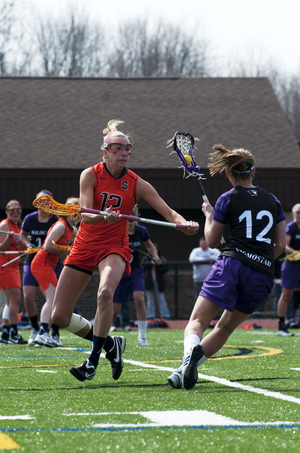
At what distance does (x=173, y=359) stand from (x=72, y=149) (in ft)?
54.3

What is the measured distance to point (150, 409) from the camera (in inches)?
176

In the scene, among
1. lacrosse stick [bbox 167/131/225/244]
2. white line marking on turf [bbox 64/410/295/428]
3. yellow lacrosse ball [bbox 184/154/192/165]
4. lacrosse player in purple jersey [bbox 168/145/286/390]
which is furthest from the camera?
yellow lacrosse ball [bbox 184/154/192/165]

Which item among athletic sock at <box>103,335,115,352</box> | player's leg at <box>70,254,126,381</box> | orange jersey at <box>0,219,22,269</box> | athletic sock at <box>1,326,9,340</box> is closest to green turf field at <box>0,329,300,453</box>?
player's leg at <box>70,254,126,381</box>

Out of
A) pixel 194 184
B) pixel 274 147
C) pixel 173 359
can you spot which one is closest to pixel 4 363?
pixel 173 359

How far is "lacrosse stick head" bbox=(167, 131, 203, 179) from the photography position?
6690mm

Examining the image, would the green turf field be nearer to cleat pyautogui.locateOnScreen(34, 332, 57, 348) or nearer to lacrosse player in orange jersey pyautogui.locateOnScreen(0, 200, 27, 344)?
cleat pyautogui.locateOnScreen(34, 332, 57, 348)

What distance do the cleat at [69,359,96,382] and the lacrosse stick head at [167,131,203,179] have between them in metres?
2.14

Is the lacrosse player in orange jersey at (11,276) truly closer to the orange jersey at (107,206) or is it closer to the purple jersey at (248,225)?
the orange jersey at (107,206)

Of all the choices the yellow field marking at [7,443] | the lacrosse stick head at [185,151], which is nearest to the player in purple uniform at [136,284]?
the lacrosse stick head at [185,151]

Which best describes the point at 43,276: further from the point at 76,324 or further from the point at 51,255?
the point at 76,324

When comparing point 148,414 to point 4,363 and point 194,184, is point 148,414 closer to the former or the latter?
point 4,363

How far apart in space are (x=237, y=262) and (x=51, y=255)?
5.20 m

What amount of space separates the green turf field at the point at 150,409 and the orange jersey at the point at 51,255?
241 cm

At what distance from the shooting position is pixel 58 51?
45875 mm
